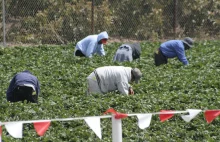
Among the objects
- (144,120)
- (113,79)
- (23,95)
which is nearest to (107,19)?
(113,79)

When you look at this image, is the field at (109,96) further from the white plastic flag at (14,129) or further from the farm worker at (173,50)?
the white plastic flag at (14,129)

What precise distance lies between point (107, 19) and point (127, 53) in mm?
5814

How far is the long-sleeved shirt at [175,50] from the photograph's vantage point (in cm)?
1608

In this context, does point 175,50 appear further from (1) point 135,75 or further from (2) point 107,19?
(2) point 107,19

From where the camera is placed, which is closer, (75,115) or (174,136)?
(174,136)

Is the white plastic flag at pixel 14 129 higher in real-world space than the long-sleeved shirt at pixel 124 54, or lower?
higher

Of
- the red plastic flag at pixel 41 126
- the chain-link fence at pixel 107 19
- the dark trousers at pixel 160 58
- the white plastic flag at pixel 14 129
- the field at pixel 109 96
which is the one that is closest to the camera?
the white plastic flag at pixel 14 129


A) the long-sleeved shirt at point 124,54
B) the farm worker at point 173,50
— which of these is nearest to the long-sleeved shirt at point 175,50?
the farm worker at point 173,50

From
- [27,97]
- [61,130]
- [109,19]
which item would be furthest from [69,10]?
[61,130]

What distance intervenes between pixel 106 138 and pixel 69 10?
41.9ft

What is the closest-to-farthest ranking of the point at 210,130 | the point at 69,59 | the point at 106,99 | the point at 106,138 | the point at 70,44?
the point at 106,138 → the point at 210,130 → the point at 106,99 → the point at 69,59 → the point at 70,44

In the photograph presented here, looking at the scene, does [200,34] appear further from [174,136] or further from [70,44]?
[174,136]

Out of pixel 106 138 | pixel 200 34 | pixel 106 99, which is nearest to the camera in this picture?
pixel 106 138

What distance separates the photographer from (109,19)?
885 inches
